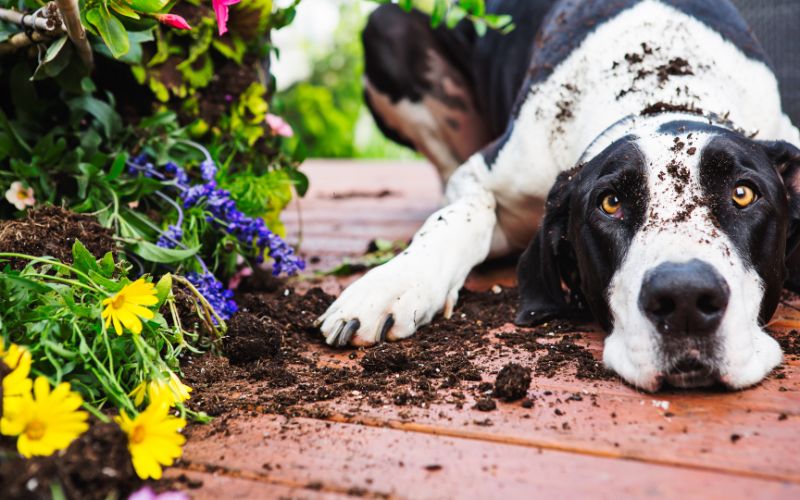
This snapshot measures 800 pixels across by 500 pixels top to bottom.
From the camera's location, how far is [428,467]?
130 cm

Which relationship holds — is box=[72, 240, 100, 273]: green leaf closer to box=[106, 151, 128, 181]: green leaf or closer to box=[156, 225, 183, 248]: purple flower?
box=[156, 225, 183, 248]: purple flower

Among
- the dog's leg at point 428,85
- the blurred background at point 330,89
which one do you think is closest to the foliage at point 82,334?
the dog's leg at point 428,85

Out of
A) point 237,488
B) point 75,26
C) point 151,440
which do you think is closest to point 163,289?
point 151,440

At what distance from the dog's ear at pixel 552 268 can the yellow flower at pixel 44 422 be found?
1316 millimetres

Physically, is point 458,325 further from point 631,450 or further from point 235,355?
point 631,450

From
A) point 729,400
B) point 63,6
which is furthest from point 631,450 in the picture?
point 63,6

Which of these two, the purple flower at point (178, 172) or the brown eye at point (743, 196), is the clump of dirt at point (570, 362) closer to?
the brown eye at point (743, 196)

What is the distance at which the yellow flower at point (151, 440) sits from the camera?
4.07 feet

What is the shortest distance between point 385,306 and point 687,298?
86 cm

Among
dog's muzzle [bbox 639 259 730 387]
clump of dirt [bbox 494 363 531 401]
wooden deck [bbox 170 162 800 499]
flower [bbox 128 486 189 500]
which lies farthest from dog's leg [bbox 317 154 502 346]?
flower [bbox 128 486 189 500]

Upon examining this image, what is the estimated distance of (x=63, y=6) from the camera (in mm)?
1818

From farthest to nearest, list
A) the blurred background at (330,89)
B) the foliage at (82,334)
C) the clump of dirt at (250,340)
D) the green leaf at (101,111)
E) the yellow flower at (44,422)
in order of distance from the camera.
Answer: the blurred background at (330,89) → the green leaf at (101,111) → the clump of dirt at (250,340) → the foliage at (82,334) → the yellow flower at (44,422)

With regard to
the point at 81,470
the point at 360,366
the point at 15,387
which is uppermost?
the point at 15,387

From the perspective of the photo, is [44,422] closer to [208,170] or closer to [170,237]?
[170,237]
